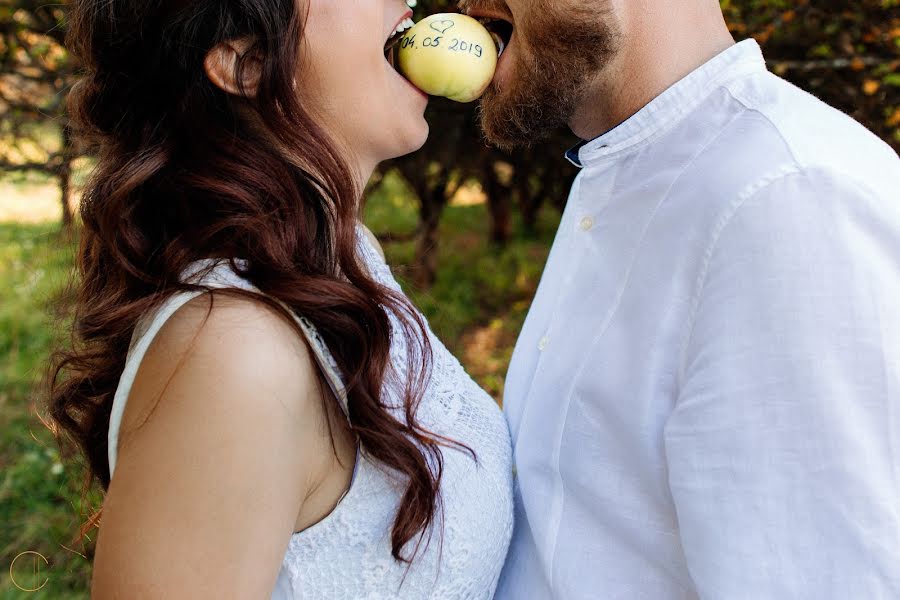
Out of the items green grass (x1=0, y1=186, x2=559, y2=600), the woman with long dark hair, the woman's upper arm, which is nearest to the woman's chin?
the woman with long dark hair

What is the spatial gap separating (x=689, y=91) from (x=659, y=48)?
0.14 meters

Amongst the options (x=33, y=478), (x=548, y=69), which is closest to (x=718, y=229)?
(x=548, y=69)

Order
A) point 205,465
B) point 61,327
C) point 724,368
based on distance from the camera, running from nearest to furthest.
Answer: point 205,465 → point 724,368 → point 61,327

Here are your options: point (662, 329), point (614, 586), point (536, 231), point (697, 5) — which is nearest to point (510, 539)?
point (614, 586)

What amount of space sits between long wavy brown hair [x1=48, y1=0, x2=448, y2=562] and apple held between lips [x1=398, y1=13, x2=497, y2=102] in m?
0.34

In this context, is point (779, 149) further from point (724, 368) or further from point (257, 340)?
point (257, 340)

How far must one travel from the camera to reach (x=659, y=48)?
1696 mm

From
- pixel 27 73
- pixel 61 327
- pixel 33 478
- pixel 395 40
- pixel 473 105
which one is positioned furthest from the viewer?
pixel 27 73

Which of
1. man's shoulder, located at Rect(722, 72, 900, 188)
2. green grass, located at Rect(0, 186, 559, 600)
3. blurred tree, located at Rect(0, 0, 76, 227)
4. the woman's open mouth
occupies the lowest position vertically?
green grass, located at Rect(0, 186, 559, 600)

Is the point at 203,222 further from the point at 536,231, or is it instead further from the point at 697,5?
the point at 536,231

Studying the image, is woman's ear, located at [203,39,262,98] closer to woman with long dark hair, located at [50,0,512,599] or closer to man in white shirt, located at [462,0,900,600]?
woman with long dark hair, located at [50,0,512,599]

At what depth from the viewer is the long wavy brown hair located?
4.63ft

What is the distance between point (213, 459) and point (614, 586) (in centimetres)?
85

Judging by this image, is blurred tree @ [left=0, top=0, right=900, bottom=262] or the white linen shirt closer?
the white linen shirt
